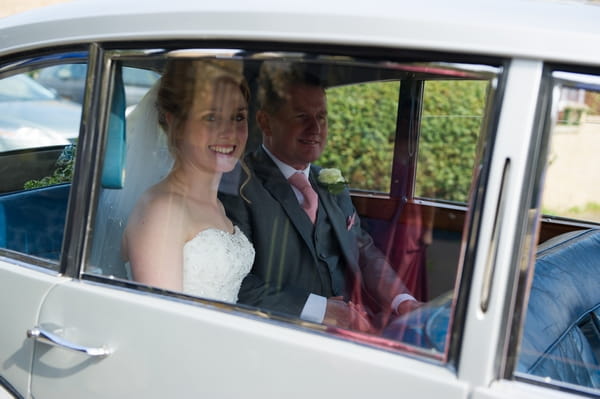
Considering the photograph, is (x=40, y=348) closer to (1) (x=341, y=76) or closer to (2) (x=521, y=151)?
(1) (x=341, y=76)

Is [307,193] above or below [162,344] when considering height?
above

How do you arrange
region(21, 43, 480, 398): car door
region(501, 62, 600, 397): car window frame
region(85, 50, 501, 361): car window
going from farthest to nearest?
region(85, 50, 501, 361): car window < region(21, 43, 480, 398): car door < region(501, 62, 600, 397): car window frame

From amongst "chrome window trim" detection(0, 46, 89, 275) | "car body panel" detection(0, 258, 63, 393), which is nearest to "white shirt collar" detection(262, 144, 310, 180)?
"chrome window trim" detection(0, 46, 89, 275)

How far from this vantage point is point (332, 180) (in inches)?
111

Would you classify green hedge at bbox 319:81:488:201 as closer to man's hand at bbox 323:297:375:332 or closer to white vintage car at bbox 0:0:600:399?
white vintage car at bbox 0:0:600:399

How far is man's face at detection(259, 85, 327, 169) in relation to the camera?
2.30 metres

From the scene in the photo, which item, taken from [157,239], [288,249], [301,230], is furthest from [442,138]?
[157,239]

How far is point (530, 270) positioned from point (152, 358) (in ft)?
2.80

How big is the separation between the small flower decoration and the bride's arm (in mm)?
858

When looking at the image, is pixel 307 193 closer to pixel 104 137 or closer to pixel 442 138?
pixel 442 138

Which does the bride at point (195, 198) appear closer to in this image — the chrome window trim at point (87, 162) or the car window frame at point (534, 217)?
the chrome window trim at point (87, 162)

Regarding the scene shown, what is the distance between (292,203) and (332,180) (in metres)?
0.42

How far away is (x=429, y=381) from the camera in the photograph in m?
1.30

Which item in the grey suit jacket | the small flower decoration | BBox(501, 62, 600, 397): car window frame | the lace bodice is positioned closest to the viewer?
BBox(501, 62, 600, 397): car window frame
